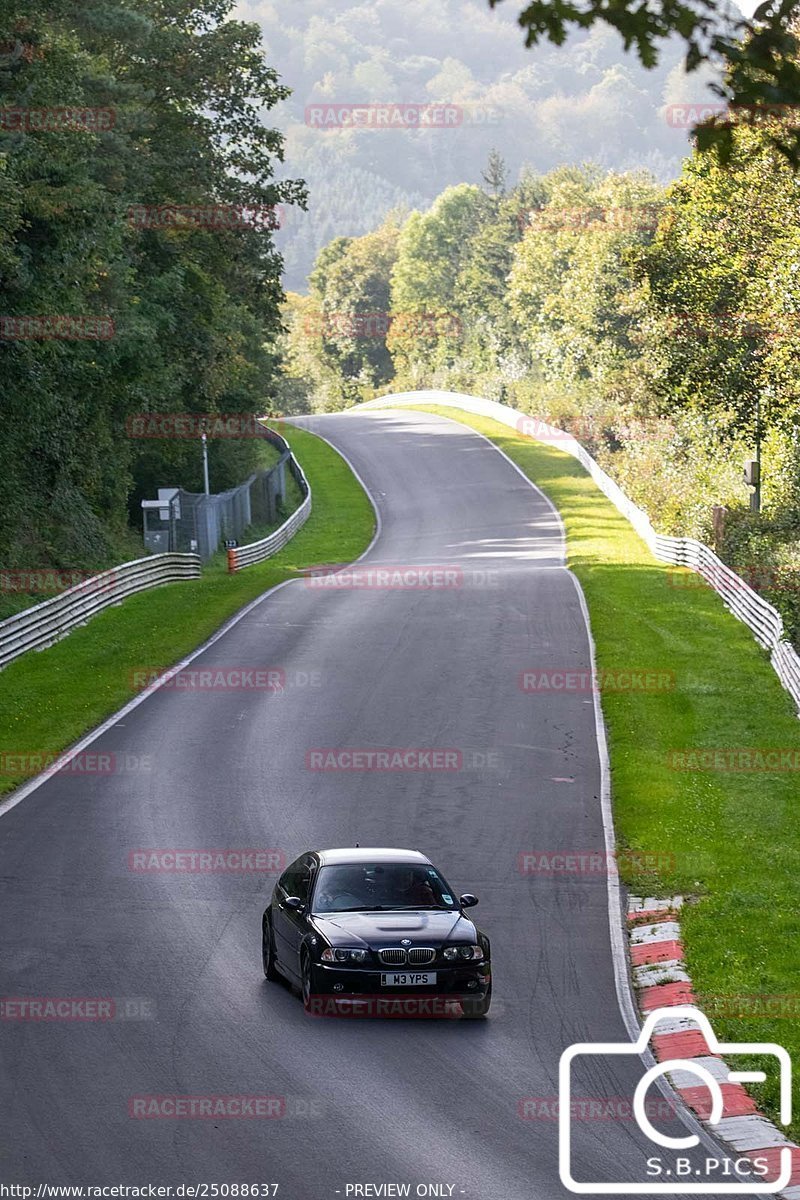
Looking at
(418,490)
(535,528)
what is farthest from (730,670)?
(418,490)

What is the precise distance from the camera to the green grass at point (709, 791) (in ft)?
48.2

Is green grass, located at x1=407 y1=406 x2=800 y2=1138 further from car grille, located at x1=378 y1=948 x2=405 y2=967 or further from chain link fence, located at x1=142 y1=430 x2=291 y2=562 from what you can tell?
chain link fence, located at x1=142 y1=430 x2=291 y2=562

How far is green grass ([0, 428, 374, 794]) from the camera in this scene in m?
26.1

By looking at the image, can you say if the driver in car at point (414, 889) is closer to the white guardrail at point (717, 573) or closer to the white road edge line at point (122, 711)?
the white road edge line at point (122, 711)

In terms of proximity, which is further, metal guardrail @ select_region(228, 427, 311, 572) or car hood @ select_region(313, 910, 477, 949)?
metal guardrail @ select_region(228, 427, 311, 572)

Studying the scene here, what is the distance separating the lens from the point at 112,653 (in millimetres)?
32719

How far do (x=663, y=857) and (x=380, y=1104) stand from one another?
27.3ft

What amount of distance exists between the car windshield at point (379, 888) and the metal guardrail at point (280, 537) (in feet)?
116

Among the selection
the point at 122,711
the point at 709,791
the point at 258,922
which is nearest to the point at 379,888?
the point at 258,922

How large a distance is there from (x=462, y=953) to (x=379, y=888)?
132cm

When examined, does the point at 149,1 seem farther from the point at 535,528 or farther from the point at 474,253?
the point at 474,253

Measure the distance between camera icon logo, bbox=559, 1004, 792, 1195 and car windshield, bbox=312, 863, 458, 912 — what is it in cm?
223

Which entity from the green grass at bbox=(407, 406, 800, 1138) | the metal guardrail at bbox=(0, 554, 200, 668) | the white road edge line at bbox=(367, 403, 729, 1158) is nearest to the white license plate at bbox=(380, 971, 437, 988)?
the white road edge line at bbox=(367, 403, 729, 1158)

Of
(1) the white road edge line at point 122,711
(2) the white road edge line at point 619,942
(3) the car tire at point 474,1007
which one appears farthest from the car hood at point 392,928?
(1) the white road edge line at point 122,711
